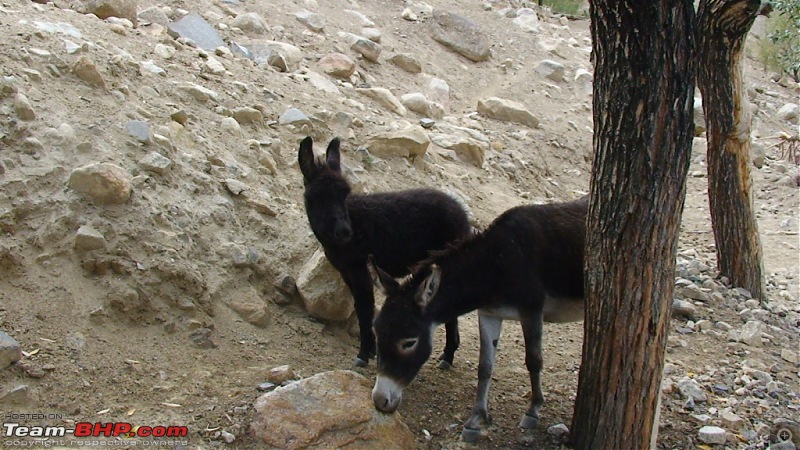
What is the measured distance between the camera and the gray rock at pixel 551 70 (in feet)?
50.4

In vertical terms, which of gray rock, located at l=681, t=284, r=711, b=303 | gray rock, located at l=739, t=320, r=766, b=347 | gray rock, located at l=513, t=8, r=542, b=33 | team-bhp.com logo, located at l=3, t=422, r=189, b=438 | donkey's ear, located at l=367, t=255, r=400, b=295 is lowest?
team-bhp.com logo, located at l=3, t=422, r=189, b=438

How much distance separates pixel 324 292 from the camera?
21.6ft

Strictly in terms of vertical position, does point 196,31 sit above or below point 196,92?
above

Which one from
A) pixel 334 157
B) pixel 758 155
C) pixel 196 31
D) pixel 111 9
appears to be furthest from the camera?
pixel 758 155

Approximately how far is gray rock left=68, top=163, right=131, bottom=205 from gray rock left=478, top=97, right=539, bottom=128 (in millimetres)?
7586

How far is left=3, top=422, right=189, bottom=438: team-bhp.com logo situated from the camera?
15.2ft

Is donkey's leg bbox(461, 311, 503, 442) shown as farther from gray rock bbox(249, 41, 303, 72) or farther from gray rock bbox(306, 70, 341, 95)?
gray rock bbox(249, 41, 303, 72)

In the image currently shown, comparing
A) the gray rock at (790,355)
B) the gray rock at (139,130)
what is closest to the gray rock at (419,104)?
the gray rock at (139,130)

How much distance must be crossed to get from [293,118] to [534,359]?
4.45 metres

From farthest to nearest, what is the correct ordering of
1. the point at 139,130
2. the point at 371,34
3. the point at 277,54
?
the point at 371,34 < the point at 277,54 < the point at 139,130

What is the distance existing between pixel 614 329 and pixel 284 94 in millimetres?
5824

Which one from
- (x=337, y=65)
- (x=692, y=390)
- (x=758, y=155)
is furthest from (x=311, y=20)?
(x=692, y=390)

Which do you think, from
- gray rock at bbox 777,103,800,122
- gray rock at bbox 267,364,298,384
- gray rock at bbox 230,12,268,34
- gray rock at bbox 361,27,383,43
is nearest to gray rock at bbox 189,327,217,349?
gray rock at bbox 267,364,298,384

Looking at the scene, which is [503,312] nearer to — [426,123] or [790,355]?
[790,355]
